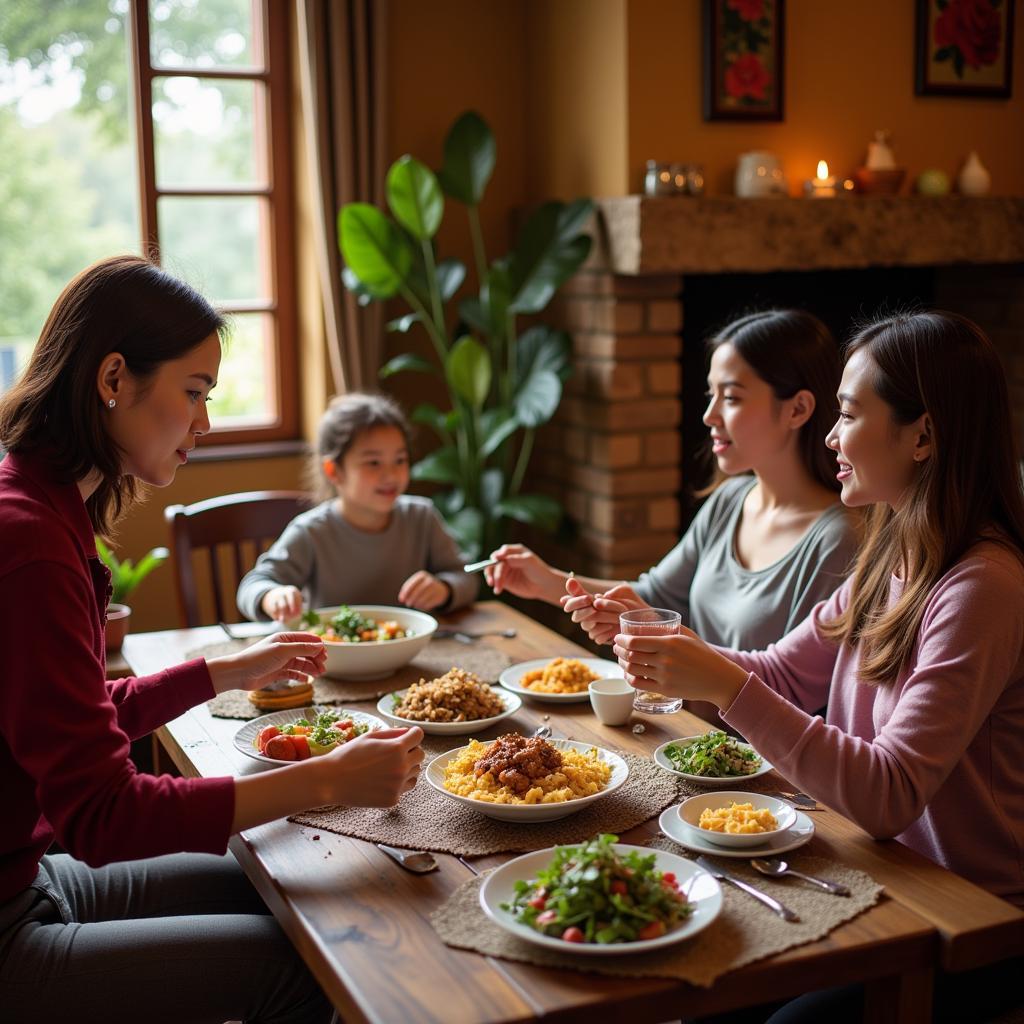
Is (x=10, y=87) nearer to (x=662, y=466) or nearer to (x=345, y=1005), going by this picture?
(x=662, y=466)

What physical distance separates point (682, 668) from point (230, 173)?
3.02m

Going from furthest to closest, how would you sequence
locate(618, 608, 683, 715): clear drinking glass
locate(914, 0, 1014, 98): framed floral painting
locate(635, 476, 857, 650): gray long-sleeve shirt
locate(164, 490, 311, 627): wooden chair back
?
locate(914, 0, 1014, 98): framed floral painting < locate(164, 490, 311, 627): wooden chair back < locate(635, 476, 857, 650): gray long-sleeve shirt < locate(618, 608, 683, 715): clear drinking glass

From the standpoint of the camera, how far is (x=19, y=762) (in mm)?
1382

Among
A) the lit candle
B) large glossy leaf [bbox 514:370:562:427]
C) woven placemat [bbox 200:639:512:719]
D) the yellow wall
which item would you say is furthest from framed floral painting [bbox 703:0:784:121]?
woven placemat [bbox 200:639:512:719]

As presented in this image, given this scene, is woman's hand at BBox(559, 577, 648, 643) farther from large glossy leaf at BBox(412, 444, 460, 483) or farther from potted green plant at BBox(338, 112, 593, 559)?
large glossy leaf at BBox(412, 444, 460, 483)

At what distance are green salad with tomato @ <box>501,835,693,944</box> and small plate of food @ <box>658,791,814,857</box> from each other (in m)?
0.15

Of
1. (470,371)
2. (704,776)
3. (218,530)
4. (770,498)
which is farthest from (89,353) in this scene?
(470,371)

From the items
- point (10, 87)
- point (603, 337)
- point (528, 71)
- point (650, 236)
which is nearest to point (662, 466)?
point (603, 337)

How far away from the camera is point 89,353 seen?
59.5 inches

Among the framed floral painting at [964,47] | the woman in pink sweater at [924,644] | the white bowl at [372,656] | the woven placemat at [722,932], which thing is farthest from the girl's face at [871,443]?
the framed floral painting at [964,47]

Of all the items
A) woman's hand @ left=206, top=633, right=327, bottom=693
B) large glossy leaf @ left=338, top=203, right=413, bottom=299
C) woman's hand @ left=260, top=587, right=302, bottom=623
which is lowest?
woman's hand @ left=260, top=587, right=302, bottom=623

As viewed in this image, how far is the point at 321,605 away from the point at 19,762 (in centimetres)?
138

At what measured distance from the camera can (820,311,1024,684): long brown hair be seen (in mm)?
1629

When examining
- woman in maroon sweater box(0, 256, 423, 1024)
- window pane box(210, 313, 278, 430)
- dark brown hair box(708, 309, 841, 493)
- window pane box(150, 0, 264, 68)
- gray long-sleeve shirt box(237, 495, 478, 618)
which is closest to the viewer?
woman in maroon sweater box(0, 256, 423, 1024)
